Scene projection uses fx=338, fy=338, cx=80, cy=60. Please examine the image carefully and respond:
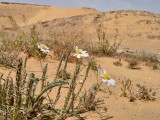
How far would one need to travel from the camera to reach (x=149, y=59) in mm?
7688

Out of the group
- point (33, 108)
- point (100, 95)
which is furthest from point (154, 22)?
point (33, 108)

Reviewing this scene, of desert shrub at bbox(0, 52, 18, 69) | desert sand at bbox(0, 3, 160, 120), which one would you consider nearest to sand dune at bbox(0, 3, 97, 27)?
desert sand at bbox(0, 3, 160, 120)

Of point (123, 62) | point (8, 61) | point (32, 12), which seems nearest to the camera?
point (8, 61)

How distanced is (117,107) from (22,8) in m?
36.4

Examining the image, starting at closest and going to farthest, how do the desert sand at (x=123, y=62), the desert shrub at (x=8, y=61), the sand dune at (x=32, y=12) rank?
the desert sand at (x=123, y=62)
the desert shrub at (x=8, y=61)
the sand dune at (x=32, y=12)

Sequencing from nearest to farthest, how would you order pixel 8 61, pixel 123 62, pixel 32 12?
pixel 8 61 → pixel 123 62 → pixel 32 12

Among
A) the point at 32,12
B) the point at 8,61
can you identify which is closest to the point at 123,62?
the point at 8,61

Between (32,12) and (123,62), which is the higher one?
(32,12)

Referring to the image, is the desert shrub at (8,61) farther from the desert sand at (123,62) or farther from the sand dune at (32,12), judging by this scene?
the sand dune at (32,12)

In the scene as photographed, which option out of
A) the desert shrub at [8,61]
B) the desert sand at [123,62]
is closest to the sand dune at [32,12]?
the desert sand at [123,62]

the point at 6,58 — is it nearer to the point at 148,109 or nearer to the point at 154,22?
the point at 148,109

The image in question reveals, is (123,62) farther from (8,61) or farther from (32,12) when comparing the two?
(32,12)

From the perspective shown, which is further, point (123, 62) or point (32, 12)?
point (32, 12)

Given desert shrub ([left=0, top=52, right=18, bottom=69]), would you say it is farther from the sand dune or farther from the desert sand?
the sand dune
